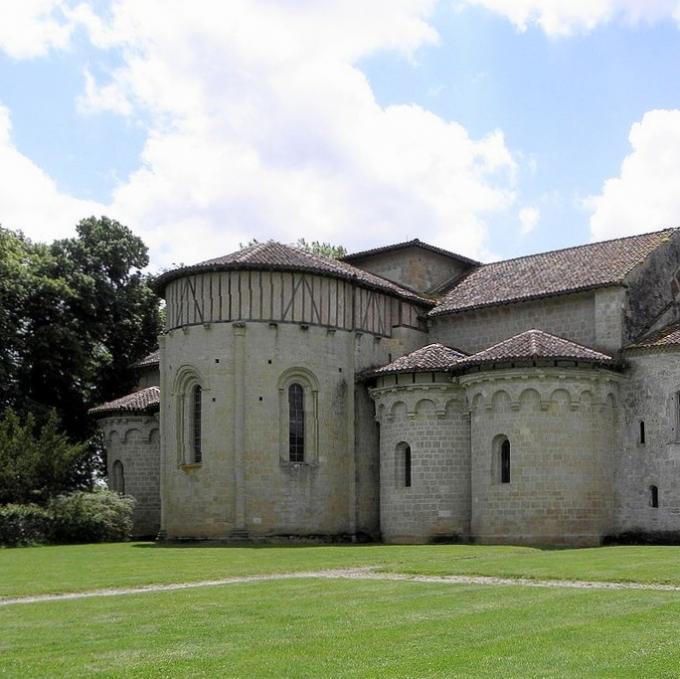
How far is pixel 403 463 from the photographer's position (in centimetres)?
4212

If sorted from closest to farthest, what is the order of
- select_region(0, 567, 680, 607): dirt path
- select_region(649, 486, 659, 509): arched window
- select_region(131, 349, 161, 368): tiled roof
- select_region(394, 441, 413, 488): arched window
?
select_region(0, 567, 680, 607): dirt path
select_region(649, 486, 659, 509): arched window
select_region(394, 441, 413, 488): arched window
select_region(131, 349, 161, 368): tiled roof

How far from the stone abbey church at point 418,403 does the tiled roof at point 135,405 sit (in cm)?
593

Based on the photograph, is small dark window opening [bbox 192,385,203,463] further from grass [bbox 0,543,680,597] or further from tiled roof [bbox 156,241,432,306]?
grass [bbox 0,543,680,597]

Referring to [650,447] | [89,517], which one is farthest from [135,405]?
[650,447]

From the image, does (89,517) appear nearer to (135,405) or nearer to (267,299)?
(135,405)

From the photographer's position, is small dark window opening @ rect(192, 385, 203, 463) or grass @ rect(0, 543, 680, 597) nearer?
grass @ rect(0, 543, 680, 597)

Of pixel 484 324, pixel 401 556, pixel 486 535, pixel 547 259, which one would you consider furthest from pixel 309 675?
pixel 547 259

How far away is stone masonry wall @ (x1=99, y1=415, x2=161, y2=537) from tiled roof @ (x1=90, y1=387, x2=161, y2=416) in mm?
389

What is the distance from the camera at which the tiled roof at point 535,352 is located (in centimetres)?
3875

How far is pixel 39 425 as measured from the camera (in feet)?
172

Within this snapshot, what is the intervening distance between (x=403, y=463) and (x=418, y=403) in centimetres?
252

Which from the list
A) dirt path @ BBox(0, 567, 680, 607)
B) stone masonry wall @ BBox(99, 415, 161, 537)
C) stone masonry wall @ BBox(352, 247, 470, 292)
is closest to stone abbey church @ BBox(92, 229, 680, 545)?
stone masonry wall @ BBox(352, 247, 470, 292)

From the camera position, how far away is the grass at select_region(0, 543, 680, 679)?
1231 centimetres

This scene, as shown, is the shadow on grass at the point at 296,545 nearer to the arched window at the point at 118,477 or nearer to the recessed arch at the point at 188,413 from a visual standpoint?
the recessed arch at the point at 188,413
